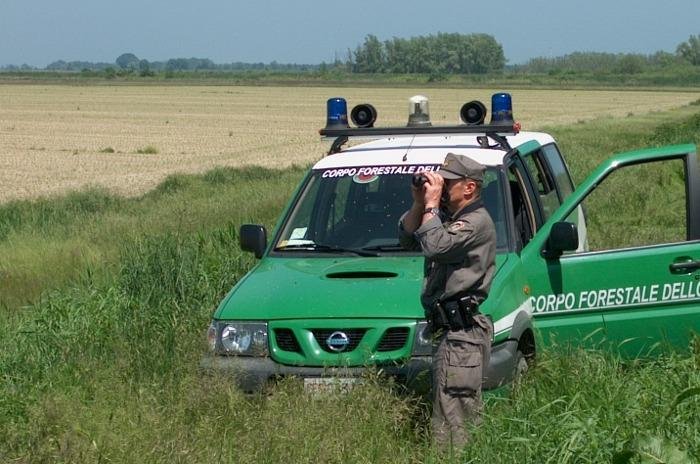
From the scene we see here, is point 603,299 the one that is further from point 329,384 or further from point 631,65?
point 631,65

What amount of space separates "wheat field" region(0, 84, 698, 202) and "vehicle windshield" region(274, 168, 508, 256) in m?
7.63

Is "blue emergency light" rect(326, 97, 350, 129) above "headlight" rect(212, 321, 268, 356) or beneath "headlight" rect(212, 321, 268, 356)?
above

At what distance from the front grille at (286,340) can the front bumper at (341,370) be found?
10 cm

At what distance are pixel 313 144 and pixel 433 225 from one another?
44835mm

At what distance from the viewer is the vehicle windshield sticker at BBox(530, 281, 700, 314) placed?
682 centimetres

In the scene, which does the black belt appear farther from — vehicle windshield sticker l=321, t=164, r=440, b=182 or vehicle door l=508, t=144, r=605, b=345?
vehicle windshield sticker l=321, t=164, r=440, b=182

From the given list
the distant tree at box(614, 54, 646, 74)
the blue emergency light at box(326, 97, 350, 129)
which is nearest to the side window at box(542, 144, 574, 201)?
the blue emergency light at box(326, 97, 350, 129)

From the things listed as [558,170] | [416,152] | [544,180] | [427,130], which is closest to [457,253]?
[416,152]

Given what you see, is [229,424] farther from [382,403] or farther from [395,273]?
[395,273]

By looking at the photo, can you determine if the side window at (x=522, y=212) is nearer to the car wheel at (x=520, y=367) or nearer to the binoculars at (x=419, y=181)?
the car wheel at (x=520, y=367)

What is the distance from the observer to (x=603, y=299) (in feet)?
22.5

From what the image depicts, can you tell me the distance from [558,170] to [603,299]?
2257 millimetres

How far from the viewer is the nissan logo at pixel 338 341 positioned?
615 centimetres

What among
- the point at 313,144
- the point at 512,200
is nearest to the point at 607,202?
the point at 512,200
